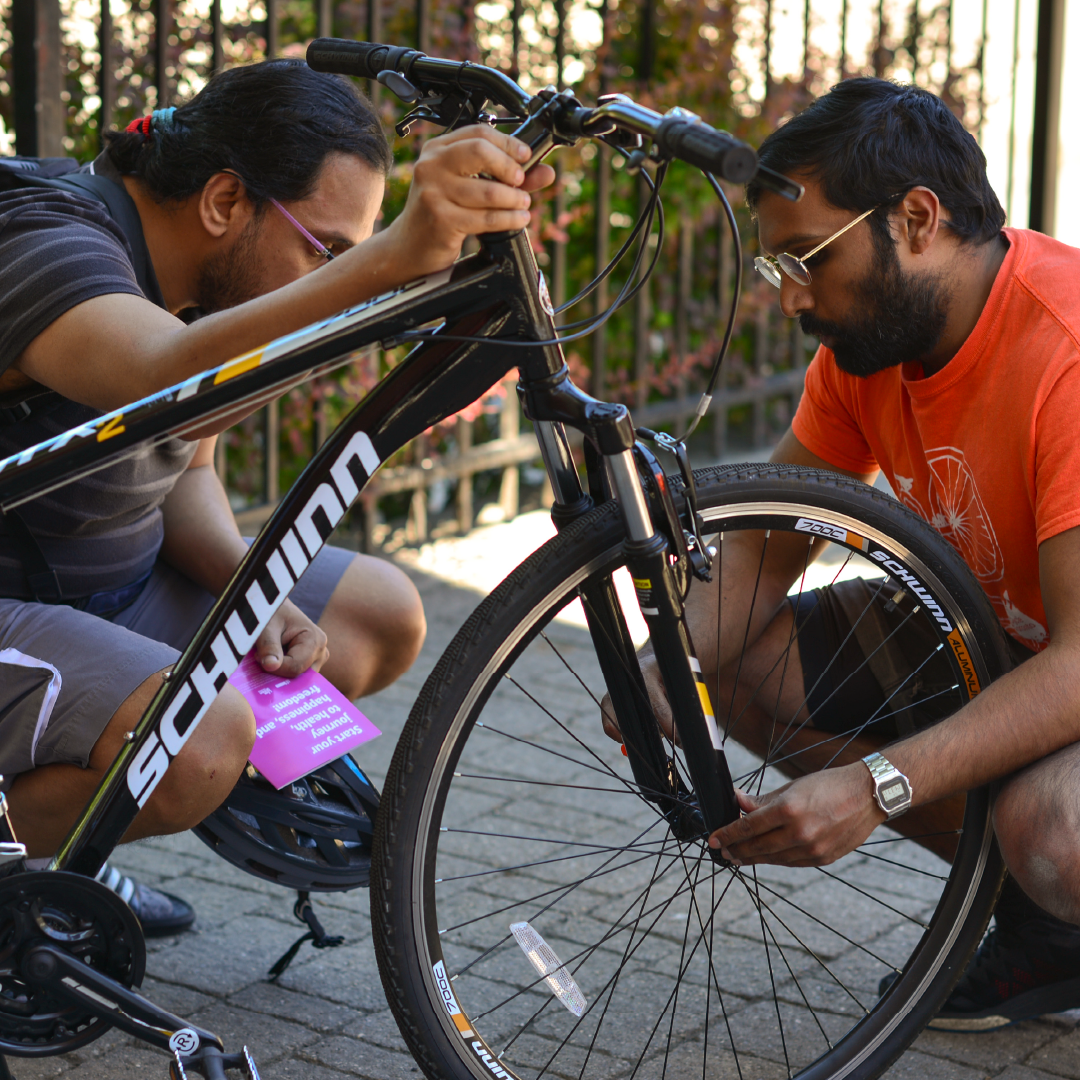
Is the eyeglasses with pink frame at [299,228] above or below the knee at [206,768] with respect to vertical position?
above

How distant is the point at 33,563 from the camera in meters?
2.05

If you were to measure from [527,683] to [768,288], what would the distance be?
313cm

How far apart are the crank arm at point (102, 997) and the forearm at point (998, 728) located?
3.41 ft

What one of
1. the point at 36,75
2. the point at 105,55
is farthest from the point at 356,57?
the point at 105,55

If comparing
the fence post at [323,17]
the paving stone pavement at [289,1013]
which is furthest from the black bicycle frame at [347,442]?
the fence post at [323,17]

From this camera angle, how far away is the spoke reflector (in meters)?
1.82

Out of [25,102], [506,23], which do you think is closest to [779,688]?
[25,102]

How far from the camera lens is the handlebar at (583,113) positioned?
1370mm

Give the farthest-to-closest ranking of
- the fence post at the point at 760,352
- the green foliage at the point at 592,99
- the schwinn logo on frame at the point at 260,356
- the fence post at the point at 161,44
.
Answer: the fence post at the point at 760,352
the green foliage at the point at 592,99
the fence post at the point at 161,44
the schwinn logo on frame at the point at 260,356

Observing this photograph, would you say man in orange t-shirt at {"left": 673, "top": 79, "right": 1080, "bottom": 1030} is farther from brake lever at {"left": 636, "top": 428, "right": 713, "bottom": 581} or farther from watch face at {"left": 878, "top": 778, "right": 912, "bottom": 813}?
brake lever at {"left": 636, "top": 428, "right": 713, "bottom": 581}

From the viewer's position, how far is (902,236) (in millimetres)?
2045

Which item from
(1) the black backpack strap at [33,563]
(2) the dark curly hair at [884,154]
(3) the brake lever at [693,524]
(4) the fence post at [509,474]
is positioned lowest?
(4) the fence post at [509,474]

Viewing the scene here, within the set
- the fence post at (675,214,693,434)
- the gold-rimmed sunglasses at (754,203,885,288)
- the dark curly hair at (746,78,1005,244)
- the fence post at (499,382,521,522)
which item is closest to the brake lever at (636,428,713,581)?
the gold-rimmed sunglasses at (754,203,885,288)

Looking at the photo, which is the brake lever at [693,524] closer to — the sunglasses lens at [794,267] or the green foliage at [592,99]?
the sunglasses lens at [794,267]
